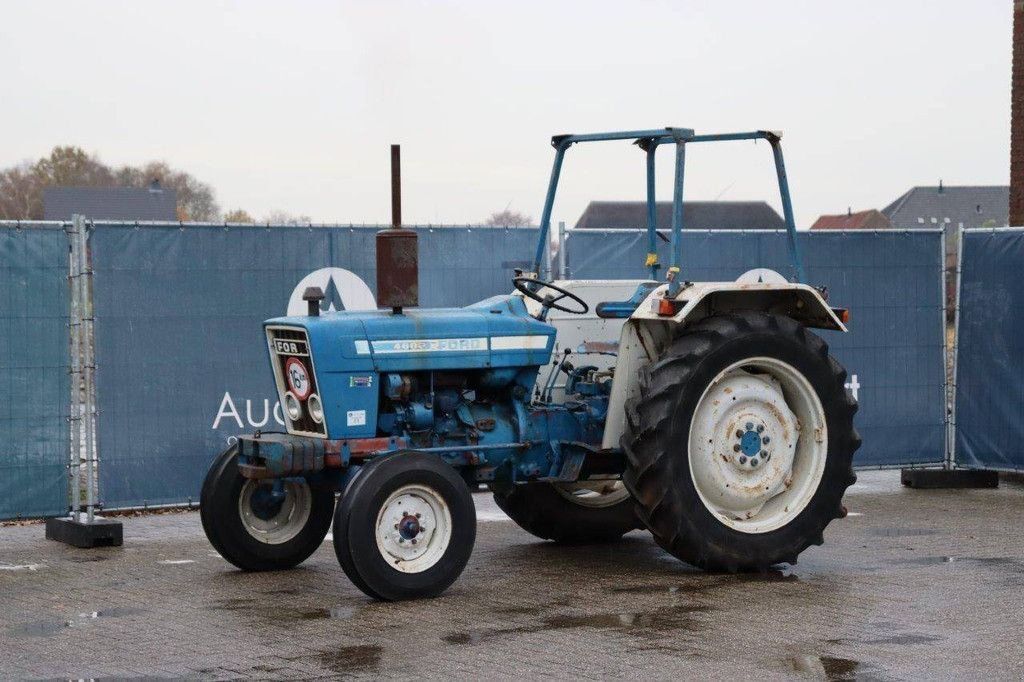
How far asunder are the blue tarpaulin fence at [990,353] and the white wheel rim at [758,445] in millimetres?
4584

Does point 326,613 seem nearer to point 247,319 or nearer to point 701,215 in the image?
point 247,319

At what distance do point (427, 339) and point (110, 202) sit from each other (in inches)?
2826

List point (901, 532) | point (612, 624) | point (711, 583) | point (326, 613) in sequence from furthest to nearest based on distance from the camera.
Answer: point (901, 532) → point (711, 583) → point (326, 613) → point (612, 624)

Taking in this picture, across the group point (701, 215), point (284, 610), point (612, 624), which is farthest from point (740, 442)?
point (701, 215)

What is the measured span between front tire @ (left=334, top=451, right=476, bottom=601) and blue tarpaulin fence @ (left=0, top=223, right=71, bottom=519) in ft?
12.0

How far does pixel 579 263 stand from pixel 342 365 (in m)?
4.84

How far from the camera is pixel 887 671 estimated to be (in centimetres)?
710

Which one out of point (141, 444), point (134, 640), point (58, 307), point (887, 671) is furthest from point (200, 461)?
point (887, 671)

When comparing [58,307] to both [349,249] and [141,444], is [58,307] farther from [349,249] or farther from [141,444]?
[349,249]

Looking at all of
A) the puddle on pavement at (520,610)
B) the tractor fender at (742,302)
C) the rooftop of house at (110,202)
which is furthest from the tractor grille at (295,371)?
the rooftop of house at (110,202)

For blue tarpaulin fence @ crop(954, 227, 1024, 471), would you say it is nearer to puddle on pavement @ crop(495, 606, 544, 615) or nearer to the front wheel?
the front wheel

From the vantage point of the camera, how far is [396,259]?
31.7ft

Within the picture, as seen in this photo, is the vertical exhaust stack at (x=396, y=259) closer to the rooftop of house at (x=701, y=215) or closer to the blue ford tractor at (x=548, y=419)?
the blue ford tractor at (x=548, y=419)

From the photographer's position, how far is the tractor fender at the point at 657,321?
9.93 metres
